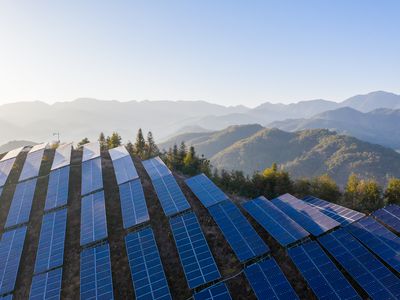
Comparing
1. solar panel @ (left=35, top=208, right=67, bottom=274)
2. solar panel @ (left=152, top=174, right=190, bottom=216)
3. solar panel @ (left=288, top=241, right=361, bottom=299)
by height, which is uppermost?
solar panel @ (left=152, top=174, right=190, bottom=216)

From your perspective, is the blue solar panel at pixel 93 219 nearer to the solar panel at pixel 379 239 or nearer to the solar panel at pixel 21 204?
the solar panel at pixel 21 204

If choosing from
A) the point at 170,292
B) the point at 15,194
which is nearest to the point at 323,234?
the point at 170,292

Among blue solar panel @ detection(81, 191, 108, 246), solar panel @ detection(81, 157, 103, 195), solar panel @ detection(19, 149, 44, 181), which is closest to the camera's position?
blue solar panel @ detection(81, 191, 108, 246)

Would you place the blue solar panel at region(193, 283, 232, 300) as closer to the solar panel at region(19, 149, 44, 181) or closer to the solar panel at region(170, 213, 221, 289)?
the solar panel at region(170, 213, 221, 289)

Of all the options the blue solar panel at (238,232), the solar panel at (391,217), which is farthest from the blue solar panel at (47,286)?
the solar panel at (391,217)

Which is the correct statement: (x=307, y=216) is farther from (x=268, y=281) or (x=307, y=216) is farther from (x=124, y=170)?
(x=124, y=170)

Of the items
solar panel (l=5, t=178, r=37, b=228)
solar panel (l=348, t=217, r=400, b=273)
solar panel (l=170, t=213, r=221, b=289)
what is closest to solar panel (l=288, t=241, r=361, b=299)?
solar panel (l=348, t=217, r=400, b=273)

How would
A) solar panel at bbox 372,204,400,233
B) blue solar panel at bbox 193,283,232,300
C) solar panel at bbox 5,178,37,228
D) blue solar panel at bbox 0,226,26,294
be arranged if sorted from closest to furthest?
blue solar panel at bbox 193,283,232,300 < blue solar panel at bbox 0,226,26,294 < solar panel at bbox 372,204,400,233 < solar panel at bbox 5,178,37,228
